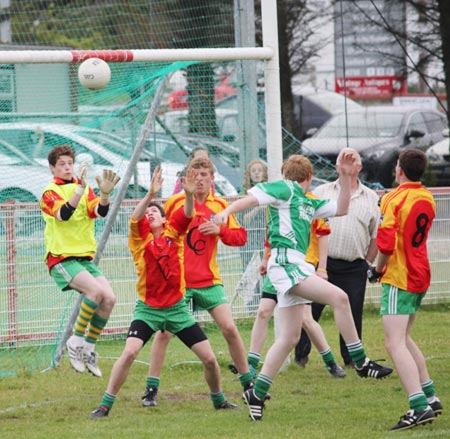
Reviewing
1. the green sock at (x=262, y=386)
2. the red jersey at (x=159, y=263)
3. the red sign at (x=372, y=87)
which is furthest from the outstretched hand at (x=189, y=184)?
the red sign at (x=372, y=87)

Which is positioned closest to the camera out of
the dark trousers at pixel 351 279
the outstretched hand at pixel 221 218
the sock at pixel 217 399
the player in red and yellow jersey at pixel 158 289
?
the outstretched hand at pixel 221 218

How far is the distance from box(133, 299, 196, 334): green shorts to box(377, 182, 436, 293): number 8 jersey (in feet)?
4.80

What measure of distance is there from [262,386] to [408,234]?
146cm

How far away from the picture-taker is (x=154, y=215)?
26.6ft

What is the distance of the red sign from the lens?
29547 millimetres

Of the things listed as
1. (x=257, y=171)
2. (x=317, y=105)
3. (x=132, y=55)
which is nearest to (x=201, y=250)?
(x=132, y=55)

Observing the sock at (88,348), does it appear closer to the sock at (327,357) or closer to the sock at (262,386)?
the sock at (262,386)

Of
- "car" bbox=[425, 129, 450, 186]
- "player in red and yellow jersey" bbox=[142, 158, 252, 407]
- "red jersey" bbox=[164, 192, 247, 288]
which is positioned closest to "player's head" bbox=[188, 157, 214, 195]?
"player in red and yellow jersey" bbox=[142, 158, 252, 407]

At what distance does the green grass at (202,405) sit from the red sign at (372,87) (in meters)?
19.0

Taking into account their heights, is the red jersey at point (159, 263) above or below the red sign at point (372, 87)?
below

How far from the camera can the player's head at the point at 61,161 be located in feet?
29.8

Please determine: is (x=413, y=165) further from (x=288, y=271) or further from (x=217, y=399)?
(x=217, y=399)

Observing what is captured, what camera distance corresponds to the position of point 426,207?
25.0 feet

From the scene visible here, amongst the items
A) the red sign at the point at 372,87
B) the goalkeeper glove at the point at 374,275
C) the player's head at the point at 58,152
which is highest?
the red sign at the point at 372,87
